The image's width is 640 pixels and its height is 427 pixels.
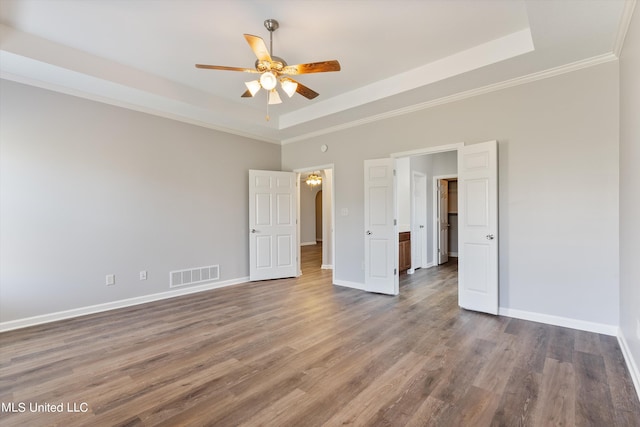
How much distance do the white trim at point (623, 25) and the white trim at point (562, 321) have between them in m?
2.64

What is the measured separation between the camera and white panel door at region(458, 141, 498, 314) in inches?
138

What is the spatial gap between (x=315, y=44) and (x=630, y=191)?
306 centimetres

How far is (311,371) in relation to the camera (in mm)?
2355

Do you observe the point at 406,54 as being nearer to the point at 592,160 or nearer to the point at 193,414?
the point at 592,160

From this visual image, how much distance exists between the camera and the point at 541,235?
130 inches

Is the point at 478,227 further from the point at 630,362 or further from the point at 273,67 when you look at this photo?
the point at 273,67

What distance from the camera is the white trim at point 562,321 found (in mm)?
2942

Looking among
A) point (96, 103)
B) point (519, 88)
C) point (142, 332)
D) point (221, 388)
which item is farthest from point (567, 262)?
point (96, 103)

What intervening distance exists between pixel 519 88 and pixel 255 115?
3723mm

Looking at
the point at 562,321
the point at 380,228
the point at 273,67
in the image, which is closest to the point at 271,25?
the point at 273,67

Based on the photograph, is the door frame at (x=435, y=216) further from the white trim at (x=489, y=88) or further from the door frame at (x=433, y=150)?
the white trim at (x=489, y=88)

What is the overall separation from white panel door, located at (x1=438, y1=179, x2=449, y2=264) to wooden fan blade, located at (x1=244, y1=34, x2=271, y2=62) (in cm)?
561

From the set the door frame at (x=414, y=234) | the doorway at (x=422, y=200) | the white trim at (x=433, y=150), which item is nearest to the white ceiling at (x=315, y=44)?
the white trim at (x=433, y=150)

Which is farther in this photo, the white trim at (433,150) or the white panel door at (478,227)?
the white trim at (433,150)
